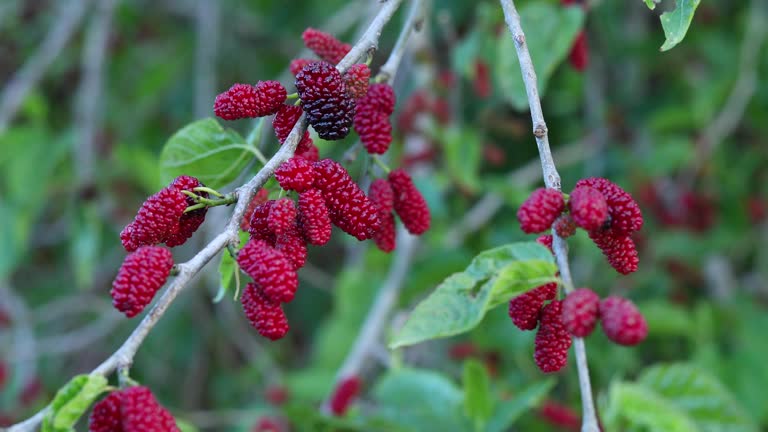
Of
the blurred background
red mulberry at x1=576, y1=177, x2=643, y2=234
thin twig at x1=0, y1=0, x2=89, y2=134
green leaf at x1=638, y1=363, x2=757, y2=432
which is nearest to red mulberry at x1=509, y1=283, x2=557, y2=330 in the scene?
red mulberry at x1=576, y1=177, x2=643, y2=234

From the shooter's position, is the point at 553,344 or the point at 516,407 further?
the point at 516,407

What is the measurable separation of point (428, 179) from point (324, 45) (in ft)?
4.53

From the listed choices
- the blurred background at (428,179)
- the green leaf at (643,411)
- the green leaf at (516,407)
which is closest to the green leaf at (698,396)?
the green leaf at (643,411)

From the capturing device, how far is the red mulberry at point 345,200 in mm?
1143

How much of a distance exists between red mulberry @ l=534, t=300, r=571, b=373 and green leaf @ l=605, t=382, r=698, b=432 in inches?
26.9

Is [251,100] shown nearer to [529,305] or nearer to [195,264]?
[195,264]

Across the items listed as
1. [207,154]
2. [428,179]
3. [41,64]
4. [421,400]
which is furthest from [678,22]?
[41,64]

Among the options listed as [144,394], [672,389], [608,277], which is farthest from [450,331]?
[608,277]

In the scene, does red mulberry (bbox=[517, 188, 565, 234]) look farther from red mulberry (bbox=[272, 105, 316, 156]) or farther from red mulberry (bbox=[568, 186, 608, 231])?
red mulberry (bbox=[272, 105, 316, 156])

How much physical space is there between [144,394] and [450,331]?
0.41 m

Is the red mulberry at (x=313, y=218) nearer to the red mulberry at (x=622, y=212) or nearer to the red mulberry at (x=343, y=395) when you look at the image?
the red mulberry at (x=622, y=212)

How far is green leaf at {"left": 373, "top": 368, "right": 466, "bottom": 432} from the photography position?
207cm

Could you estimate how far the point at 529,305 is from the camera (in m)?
1.15

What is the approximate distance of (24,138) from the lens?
329cm
